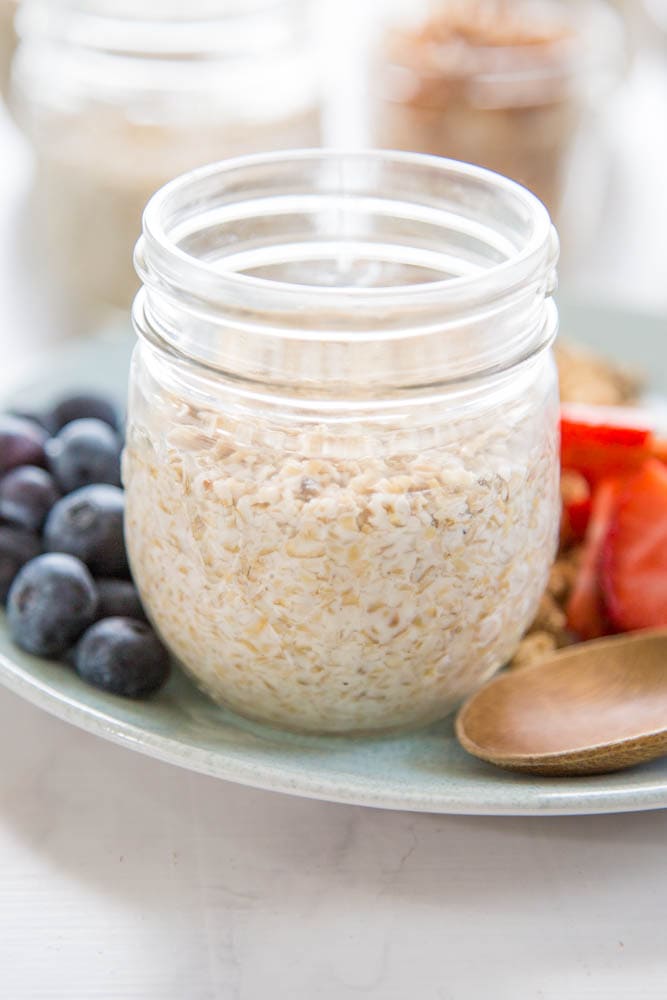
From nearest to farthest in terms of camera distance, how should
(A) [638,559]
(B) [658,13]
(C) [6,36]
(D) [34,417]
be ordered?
(A) [638,559], (D) [34,417], (C) [6,36], (B) [658,13]

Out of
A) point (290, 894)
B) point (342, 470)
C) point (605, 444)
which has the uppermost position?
point (342, 470)

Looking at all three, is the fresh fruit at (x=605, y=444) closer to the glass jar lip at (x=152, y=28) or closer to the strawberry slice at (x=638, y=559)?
the strawberry slice at (x=638, y=559)

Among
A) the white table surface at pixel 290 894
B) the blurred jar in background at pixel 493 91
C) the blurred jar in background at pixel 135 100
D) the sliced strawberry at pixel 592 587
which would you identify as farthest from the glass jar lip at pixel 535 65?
the white table surface at pixel 290 894

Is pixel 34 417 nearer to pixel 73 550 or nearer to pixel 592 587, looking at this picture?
pixel 73 550

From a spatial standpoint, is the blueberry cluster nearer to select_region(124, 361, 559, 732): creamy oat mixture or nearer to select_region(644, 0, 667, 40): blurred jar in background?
select_region(124, 361, 559, 732): creamy oat mixture

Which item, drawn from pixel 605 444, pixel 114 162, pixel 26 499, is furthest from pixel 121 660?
pixel 114 162

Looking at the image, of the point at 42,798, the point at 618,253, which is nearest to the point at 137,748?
the point at 42,798

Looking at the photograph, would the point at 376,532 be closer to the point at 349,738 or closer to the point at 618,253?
the point at 349,738
